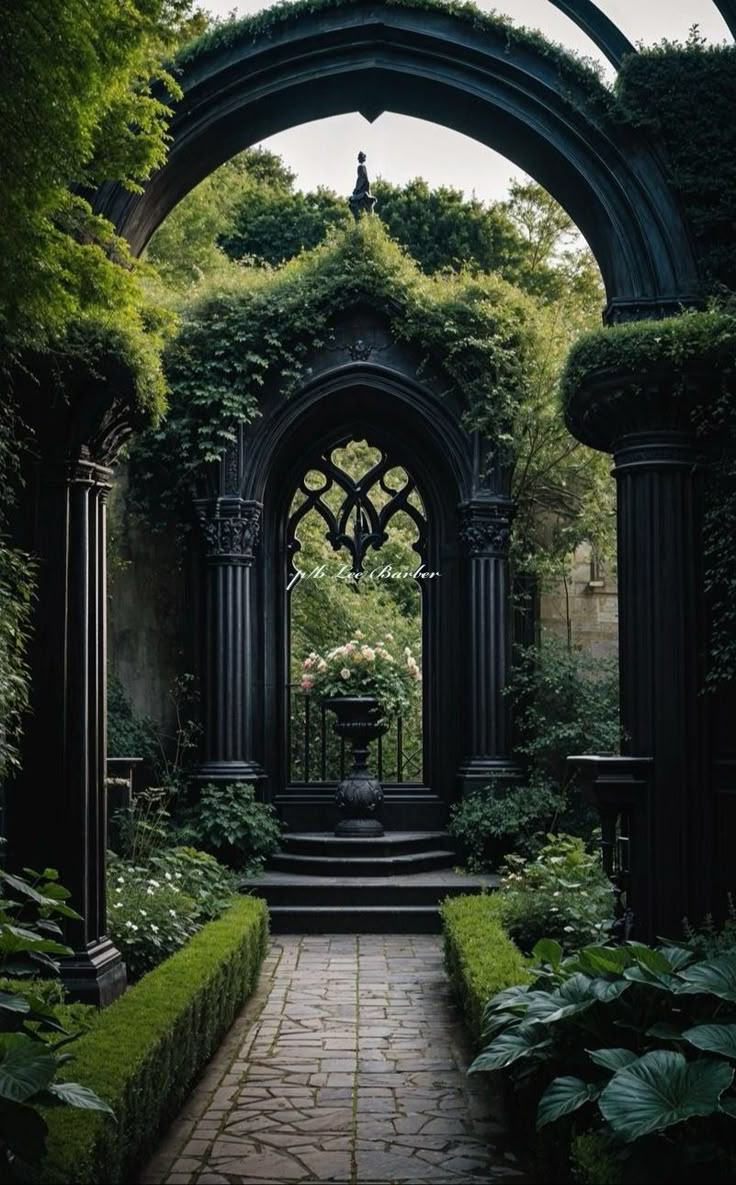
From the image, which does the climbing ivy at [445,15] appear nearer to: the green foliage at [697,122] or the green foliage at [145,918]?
the green foliage at [697,122]

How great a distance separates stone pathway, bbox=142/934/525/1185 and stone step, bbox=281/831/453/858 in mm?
3159

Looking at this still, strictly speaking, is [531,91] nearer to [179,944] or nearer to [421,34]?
[421,34]

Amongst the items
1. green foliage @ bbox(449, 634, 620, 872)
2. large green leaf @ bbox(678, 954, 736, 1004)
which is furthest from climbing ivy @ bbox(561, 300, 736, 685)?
green foliage @ bbox(449, 634, 620, 872)

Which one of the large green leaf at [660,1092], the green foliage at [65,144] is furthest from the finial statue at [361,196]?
the large green leaf at [660,1092]

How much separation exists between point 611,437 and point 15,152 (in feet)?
11.1

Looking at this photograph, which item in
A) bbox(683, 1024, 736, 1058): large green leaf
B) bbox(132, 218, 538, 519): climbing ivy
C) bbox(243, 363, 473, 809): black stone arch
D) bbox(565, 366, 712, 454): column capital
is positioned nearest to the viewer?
bbox(683, 1024, 736, 1058): large green leaf

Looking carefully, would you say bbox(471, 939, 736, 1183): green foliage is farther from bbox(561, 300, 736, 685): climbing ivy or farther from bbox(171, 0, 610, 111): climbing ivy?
bbox(171, 0, 610, 111): climbing ivy

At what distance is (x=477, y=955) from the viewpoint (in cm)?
676

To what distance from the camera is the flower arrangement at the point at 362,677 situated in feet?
40.1

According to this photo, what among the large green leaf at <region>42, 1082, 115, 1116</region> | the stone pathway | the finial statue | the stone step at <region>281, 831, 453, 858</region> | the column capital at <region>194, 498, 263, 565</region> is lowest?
the stone pathway

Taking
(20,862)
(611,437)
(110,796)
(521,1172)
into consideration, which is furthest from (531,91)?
(110,796)

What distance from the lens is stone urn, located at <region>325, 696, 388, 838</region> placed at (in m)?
12.1

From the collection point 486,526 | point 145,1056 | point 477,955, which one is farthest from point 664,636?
point 486,526

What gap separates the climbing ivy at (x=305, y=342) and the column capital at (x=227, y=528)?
0.36 meters
